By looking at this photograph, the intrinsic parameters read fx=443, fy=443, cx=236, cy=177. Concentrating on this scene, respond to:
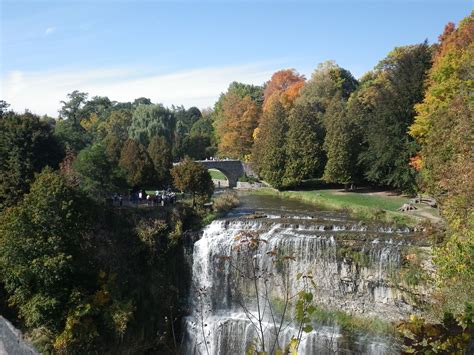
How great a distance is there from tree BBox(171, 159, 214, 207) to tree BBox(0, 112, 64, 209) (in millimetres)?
6248

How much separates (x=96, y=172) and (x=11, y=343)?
1077 centimetres

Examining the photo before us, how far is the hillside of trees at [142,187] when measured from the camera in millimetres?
15500

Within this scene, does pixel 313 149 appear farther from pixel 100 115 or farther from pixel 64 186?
pixel 100 115

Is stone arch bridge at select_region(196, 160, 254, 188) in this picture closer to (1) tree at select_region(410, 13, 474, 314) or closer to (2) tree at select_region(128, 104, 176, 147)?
(2) tree at select_region(128, 104, 176, 147)

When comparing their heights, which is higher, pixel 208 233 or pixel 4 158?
pixel 4 158

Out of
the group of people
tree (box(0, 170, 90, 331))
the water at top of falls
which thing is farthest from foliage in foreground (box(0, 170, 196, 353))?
the group of people

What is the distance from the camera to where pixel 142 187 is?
88.1ft

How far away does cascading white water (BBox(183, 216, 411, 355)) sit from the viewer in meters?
16.3

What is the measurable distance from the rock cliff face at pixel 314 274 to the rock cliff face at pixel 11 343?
22.0ft

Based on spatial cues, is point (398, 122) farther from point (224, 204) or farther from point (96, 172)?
point (96, 172)

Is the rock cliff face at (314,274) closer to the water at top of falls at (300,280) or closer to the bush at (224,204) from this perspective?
the water at top of falls at (300,280)

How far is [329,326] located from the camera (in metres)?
16.5

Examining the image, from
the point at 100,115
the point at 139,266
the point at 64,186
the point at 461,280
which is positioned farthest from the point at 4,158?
the point at 100,115

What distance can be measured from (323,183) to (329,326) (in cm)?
1929
